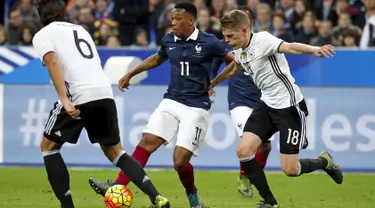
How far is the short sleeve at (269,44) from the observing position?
10.1 meters

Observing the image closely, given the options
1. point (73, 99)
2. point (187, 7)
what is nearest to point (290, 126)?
point (187, 7)

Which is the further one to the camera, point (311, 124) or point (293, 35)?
point (293, 35)

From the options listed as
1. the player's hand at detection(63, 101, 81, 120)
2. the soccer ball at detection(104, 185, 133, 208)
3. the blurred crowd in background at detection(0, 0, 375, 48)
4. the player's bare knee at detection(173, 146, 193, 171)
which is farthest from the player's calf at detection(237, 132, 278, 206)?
the blurred crowd in background at detection(0, 0, 375, 48)

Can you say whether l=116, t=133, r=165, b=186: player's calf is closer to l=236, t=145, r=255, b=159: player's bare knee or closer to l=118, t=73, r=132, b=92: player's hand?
l=118, t=73, r=132, b=92: player's hand

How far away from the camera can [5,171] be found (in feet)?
49.4

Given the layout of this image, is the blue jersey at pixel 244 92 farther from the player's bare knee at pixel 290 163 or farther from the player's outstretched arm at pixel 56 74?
the player's outstretched arm at pixel 56 74

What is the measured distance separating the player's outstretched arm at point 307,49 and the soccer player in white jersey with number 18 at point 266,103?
8.8 inches

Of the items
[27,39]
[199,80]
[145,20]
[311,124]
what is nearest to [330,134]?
[311,124]

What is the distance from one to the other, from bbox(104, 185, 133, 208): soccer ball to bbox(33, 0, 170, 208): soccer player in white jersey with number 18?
0.80ft

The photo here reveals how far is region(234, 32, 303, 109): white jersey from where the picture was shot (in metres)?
10.2

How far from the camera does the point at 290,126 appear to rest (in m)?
10.4

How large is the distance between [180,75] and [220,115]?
4.30 m

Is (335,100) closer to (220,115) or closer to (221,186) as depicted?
(220,115)

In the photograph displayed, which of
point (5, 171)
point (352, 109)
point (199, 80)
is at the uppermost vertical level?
point (199, 80)
